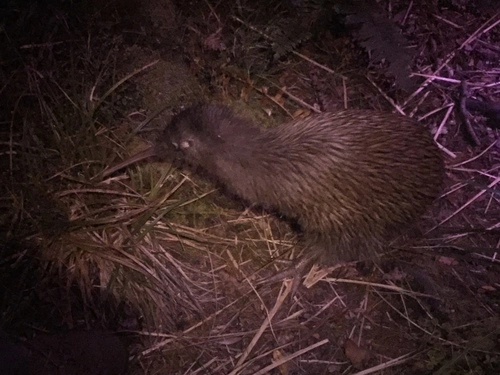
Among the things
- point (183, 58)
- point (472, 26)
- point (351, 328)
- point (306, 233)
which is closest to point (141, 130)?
point (183, 58)

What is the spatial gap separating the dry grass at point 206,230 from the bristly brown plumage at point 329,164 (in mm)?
281

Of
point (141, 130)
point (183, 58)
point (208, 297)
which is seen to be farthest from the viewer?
point (183, 58)

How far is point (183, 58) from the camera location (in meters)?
3.51

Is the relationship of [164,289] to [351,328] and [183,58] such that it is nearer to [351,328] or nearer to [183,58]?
[351,328]

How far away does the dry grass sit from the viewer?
290 cm

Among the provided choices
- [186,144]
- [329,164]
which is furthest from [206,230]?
[329,164]

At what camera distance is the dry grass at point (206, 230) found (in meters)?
2.90

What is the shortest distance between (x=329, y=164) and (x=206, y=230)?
2.46 feet

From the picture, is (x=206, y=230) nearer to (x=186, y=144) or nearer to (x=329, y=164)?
(x=186, y=144)

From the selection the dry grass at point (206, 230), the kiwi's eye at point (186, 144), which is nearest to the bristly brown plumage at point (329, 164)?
the kiwi's eye at point (186, 144)

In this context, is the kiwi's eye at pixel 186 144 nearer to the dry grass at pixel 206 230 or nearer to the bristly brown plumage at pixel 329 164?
the bristly brown plumage at pixel 329 164

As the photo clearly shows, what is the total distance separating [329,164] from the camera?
9.43 ft

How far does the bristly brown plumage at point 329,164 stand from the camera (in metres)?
2.87

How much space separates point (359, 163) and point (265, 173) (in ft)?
1.45
